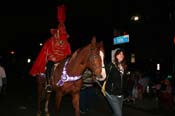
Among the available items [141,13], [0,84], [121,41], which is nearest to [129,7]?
[141,13]

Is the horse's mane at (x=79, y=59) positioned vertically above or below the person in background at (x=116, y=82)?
above

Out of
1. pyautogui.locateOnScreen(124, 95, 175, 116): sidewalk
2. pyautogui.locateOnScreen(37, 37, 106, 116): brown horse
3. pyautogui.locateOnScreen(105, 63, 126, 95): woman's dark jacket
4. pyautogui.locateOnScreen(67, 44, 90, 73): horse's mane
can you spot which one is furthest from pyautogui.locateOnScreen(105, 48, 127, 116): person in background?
pyautogui.locateOnScreen(124, 95, 175, 116): sidewalk

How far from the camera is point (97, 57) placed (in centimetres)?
891

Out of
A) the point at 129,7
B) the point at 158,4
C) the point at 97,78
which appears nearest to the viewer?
the point at 97,78

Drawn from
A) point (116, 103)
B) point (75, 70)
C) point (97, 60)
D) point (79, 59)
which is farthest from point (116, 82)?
point (75, 70)

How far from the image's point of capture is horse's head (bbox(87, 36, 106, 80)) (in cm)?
856

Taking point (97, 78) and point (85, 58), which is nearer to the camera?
point (97, 78)

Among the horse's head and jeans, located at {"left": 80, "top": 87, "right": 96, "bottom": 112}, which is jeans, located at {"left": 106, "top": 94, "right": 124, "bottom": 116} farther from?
jeans, located at {"left": 80, "top": 87, "right": 96, "bottom": 112}

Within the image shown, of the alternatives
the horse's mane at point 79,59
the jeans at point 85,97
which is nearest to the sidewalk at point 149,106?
the jeans at point 85,97

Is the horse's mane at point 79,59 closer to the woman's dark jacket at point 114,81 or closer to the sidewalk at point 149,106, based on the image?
the woman's dark jacket at point 114,81

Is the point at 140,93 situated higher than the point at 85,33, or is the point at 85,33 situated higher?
the point at 85,33

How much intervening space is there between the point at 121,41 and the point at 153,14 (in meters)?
11.5

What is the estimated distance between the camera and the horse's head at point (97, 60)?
28.1 feet

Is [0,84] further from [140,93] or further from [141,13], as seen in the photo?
[141,13]
